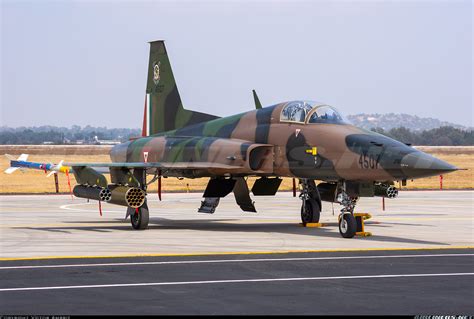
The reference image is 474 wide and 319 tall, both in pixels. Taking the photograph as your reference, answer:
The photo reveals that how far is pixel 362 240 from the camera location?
21.2m

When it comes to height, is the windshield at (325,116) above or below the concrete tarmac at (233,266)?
above

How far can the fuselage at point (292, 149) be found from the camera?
20.6 m

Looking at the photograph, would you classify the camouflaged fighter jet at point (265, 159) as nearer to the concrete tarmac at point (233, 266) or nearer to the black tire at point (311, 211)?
the black tire at point (311, 211)

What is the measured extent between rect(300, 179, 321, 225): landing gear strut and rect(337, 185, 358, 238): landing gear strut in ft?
11.8

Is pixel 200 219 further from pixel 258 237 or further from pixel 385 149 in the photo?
pixel 385 149

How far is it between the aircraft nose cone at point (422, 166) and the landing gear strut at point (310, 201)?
5656mm

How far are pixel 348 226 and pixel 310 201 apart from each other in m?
4.15

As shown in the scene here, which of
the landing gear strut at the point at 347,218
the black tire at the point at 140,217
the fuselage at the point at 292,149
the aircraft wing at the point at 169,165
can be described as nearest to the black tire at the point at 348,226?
the landing gear strut at the point at 347,218

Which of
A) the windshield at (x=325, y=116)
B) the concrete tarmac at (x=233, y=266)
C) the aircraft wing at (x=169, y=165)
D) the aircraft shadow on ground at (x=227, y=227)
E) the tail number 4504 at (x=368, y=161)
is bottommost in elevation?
the aircraft shadow on ground at (x=227, y=227)

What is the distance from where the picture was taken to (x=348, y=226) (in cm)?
2161

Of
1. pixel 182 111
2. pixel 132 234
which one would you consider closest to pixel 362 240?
pixel 132 234

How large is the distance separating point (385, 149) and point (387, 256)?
12.3ft

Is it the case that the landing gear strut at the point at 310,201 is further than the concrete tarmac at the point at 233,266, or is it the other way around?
the landing gear strut at the point at 310,201

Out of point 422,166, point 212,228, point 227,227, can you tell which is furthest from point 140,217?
point 422,166
